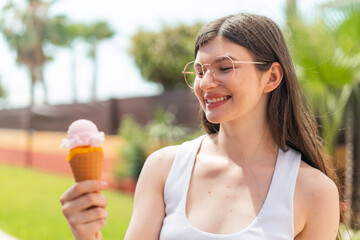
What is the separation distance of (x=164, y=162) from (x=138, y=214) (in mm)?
251

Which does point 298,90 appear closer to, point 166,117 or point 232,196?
point 232,196

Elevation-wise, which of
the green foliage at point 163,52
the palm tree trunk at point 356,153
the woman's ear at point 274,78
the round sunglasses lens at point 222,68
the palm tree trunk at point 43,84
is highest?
the round sunglasses lens at point 222,68

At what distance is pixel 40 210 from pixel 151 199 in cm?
590

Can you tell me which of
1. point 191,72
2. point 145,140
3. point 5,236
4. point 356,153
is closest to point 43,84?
point 145,140

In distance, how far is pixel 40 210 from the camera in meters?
7.33

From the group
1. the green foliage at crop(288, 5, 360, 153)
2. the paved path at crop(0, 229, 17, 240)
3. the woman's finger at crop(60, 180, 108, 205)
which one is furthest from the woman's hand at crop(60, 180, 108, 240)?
the paved path at crop(0, 229, 17, 240)

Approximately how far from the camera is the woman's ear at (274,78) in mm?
1932

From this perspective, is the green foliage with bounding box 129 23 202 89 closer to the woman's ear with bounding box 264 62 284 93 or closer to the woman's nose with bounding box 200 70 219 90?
the woman's ear with bounding box 264 62 284 93

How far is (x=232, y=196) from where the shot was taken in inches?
74.5

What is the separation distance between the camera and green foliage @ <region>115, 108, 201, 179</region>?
29.1 ft

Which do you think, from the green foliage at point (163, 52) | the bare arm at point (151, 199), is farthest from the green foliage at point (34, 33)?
the bare arm at point (151, 199)

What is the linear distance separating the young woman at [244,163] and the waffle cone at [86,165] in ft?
1.59

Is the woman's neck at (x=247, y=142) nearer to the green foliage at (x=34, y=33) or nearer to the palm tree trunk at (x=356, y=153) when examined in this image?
the palm tree trunk at (x=356, y=153)

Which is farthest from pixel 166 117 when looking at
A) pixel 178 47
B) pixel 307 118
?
pixel 178 47
